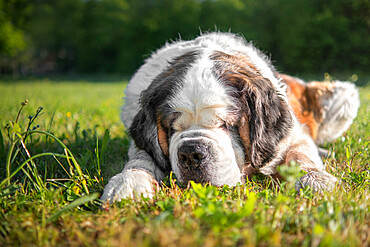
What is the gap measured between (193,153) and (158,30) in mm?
27261

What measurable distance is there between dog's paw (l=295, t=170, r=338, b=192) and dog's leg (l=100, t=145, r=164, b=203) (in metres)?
1.05

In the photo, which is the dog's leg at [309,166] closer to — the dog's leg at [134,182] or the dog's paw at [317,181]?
the dog's paw at [317,181]

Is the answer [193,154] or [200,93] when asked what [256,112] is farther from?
[193,154]

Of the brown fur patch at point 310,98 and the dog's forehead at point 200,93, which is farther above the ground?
the dog's forehead at point 200,93

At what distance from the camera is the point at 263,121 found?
2654 mm

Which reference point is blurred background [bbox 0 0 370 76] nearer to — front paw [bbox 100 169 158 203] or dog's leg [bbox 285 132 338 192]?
dog's leg [bbox 285 132 338 192]

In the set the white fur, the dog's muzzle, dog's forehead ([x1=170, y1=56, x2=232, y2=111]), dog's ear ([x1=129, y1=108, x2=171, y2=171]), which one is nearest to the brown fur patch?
the white fur

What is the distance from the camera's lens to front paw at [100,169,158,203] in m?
2.09

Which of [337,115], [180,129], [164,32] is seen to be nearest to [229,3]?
[164,32]

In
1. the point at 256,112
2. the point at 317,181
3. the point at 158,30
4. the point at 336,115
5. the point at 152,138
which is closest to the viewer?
the point at 317,181

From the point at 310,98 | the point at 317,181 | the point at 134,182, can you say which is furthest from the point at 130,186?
the point at 310,98

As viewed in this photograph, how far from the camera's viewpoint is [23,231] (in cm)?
166

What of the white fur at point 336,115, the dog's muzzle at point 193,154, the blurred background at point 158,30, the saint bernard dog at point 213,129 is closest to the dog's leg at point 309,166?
the saint bernard dog at point 213,129

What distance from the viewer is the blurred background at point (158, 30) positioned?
1955cm
